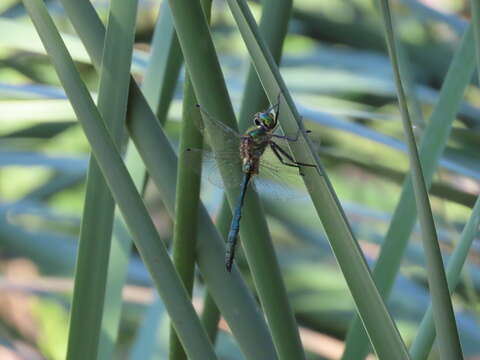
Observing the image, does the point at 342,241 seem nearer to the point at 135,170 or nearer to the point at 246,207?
the point at 246,207

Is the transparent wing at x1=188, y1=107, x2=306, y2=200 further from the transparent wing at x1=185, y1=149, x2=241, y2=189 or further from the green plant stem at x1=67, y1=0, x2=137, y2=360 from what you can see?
the green plant stem at x1=67, y1=0, x2=137, y2=360

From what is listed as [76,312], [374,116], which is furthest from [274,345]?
[374,116]

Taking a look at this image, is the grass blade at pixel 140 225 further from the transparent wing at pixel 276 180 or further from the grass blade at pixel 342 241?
the transparent wing at pixel 276 180

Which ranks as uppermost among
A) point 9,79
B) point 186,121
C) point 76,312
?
point 9,79

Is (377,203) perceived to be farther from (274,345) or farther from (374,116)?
(274,345)

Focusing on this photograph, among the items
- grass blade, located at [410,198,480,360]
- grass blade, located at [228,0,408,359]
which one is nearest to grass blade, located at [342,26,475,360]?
grass blade, located at [410,198,480,360]

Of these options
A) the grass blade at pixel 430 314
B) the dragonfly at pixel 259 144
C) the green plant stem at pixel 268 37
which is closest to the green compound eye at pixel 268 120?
the dragonfly at pixel 259 144

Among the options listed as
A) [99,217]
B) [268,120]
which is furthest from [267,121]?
[99,217]
